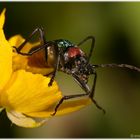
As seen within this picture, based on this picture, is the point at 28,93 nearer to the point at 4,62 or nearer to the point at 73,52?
the point at 4,62

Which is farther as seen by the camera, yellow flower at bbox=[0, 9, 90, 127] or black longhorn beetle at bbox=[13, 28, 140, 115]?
black longhorn beetle at bbox=[13, 28, 140, 115]

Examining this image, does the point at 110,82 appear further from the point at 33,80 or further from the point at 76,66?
the point at 33,80

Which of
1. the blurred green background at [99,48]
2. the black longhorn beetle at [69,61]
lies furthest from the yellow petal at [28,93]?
the blurred green background at [99,48]

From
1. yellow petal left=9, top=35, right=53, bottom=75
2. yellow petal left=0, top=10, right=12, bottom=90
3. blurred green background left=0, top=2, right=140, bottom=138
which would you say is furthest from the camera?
blurred green background left=0, top=2, right=140, bottom=138

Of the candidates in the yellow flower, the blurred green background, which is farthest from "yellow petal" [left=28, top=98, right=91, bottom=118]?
the blurred green background

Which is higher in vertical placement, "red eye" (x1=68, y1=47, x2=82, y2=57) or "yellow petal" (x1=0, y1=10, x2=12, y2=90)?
"yellow petal" (x1=0, y1=10, x2=12, y2=90)

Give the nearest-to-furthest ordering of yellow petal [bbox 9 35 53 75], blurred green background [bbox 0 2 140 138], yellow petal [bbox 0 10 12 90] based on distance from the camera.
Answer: yellow petal [bbox 0 10 12 90]
yellow petal [bbox 9 35 53 75]
blurred green background [bbox 0 2 140 138]

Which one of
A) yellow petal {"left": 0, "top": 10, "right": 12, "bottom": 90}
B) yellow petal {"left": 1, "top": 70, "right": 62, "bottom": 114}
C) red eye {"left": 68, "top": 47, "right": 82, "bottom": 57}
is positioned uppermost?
yellow petal {"left": 0, "top": 10, "right": 12, "bottom": 90}

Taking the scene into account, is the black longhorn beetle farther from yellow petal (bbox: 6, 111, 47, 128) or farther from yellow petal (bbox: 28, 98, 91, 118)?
yellow petal (bbox: 6, 111, 47, 128)

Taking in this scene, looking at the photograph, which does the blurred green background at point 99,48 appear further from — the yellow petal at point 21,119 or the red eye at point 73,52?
the yellow petal at point 21,119
